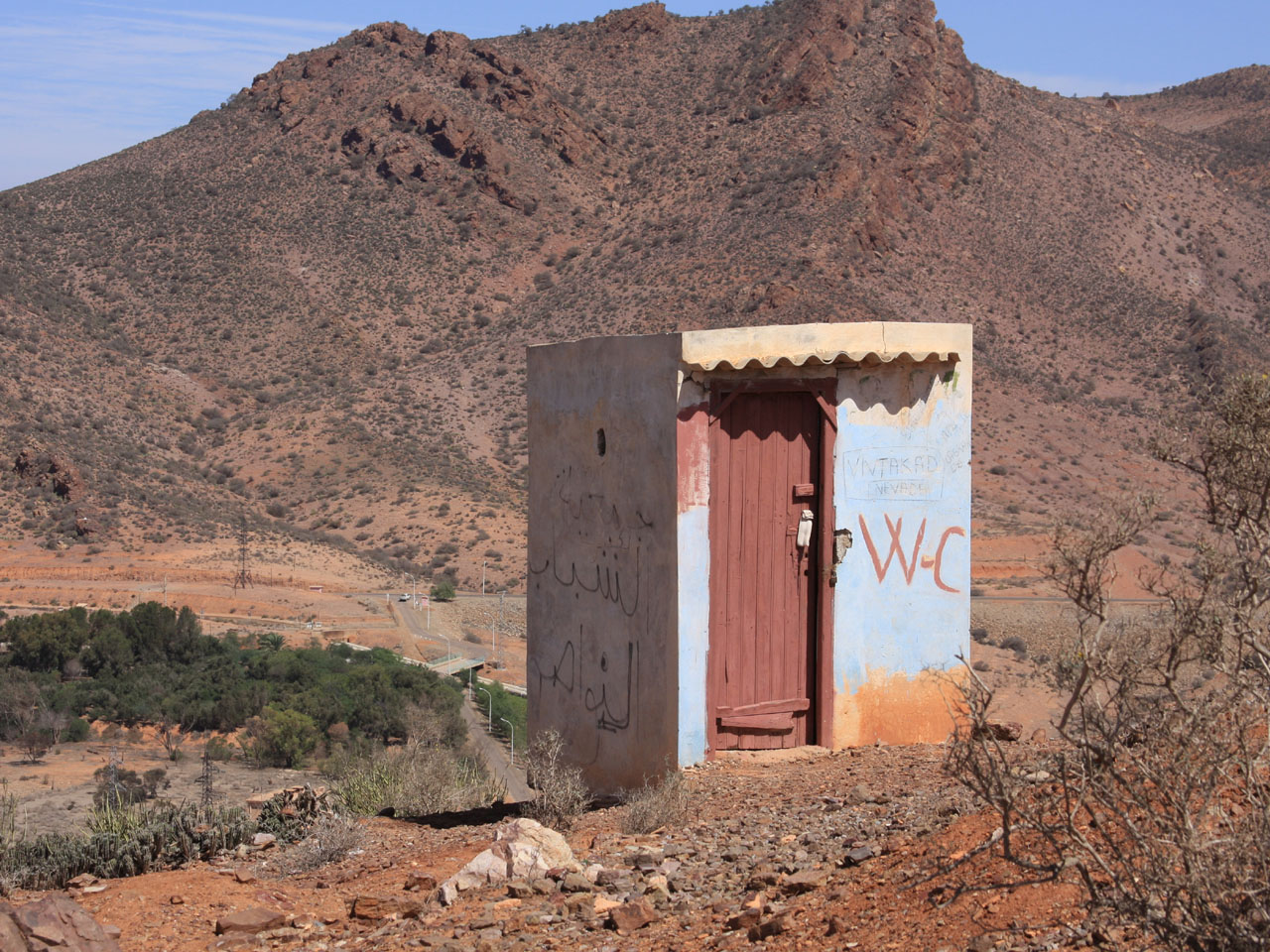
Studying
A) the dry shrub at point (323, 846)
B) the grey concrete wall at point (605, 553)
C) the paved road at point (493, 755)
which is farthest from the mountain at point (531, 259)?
the dry shrub at point (323, 846)

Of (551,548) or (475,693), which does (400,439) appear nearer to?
(475,693)

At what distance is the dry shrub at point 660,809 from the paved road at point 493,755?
10.1 m

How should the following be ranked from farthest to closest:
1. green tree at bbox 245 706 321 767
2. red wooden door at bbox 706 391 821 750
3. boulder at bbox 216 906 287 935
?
green tree at bbox 245 706 321 767, red wooden door at bbox 706 391 821 750, boulder at bbox 216 906 287 935

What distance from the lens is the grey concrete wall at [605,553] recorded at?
830cm

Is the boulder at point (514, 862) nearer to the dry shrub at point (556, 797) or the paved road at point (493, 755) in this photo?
the dry shrub at point (556, 797)

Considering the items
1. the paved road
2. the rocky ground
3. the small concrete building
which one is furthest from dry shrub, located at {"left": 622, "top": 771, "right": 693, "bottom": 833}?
the paved road

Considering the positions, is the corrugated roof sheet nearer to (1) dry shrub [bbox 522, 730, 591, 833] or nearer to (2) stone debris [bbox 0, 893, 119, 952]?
(1) dry shrub [bbox 522, 730, 591, 833]

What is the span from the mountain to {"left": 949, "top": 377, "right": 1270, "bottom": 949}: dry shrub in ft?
106

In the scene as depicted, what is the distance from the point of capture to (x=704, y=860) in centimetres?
622

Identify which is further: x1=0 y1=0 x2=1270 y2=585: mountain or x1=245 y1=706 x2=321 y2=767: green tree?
x1=0 y1=0 x2=1270 y2=585: mountain

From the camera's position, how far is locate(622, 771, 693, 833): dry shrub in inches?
278

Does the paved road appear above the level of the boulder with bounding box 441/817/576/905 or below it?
below

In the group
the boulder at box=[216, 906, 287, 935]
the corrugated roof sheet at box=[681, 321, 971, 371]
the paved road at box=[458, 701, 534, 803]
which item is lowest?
the paved road at box=[458, 701, 534, 803]

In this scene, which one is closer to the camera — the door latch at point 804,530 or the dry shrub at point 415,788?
the door latch at point 804,530
